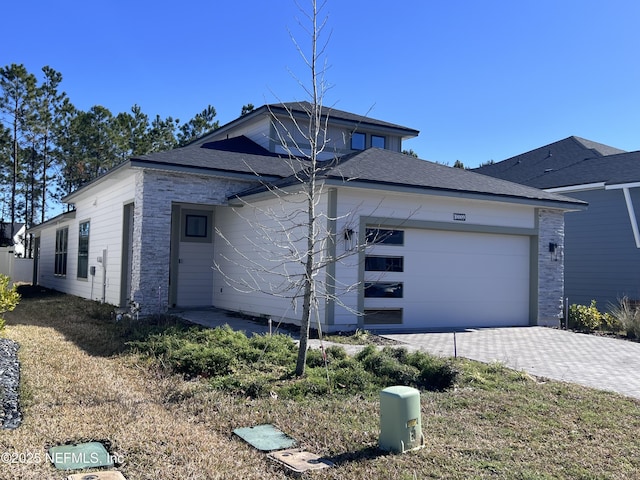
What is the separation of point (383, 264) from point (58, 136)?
103ft

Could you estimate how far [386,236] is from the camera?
12.8 m

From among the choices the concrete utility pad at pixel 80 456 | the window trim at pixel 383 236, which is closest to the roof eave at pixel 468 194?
the window trim at pixel 383 236

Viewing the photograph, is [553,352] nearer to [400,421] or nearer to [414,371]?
[414,371]

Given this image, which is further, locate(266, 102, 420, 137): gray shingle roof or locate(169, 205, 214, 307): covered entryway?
locate(266, 102, 420, 137): gray shingle roof

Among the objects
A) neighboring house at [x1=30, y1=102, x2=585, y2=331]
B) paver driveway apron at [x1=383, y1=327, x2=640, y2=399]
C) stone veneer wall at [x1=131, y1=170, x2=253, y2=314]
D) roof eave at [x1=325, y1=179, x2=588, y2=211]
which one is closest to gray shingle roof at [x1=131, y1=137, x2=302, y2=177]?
neighboring house at [x1=30, y1=102, x2=585, y2=331]

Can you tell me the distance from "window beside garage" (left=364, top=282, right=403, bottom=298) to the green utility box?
7573 mm

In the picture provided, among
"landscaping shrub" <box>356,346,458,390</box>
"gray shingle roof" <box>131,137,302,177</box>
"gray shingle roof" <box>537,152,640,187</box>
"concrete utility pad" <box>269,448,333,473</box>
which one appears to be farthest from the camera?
"gray shingle roof" <box>537,152,640,187</box>

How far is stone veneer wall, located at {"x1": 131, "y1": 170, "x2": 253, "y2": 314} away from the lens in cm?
1361

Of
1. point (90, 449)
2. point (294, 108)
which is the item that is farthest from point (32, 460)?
point (294, 108)

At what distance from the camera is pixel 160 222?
45.3ft

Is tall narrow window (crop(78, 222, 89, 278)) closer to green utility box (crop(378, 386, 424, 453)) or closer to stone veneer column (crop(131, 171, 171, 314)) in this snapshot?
stone veneer column (crop(131, 171, 171, 314))

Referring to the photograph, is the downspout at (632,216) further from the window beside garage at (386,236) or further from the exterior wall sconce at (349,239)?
the exterior wall sconce at (349,239)

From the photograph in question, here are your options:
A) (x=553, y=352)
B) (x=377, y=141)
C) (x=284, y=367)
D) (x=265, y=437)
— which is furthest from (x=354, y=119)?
(x=265, y=437)

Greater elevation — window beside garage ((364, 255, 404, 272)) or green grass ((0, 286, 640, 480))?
window beside garage ((364, 255, 404, 272))
